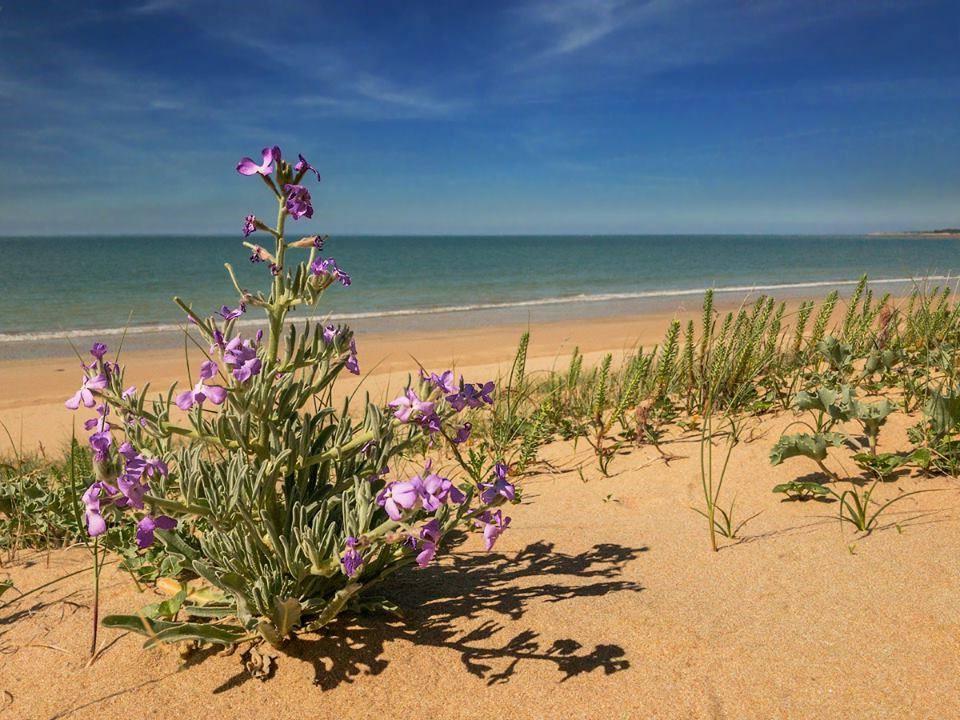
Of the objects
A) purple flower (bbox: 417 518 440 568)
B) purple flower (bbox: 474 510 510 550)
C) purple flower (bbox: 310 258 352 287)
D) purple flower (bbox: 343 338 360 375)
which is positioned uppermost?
purple flower (bbox: 310 258 352 287)

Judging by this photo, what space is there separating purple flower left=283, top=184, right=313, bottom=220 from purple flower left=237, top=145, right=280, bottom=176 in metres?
0.06

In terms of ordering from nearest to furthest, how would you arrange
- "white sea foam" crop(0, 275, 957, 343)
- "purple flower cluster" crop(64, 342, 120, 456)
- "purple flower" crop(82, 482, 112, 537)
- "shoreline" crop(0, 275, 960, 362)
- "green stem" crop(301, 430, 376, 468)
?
1. "purple flower" crop(82, 482, 112, 537)
2. "purple flower cluster" crop(64, 342, 120, 456)
3. "green stem" crop(301, 430, 376, 468)
4. "shoreline" crop(0, 275, 960, 362)
5. "white sea foam" crop(0, 275, 957, 343)

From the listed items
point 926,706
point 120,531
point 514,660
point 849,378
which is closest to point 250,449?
point 514,660

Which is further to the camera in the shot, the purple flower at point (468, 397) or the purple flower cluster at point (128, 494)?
the purple flower at point (468, 397)

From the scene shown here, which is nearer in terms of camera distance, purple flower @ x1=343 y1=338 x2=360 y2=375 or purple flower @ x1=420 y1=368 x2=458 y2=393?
purple flower @ x1=420 y1=368 x2=458 y2=393

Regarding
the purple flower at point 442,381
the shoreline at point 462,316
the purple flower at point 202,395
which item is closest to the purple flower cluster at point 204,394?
the purple flower at point 202,395

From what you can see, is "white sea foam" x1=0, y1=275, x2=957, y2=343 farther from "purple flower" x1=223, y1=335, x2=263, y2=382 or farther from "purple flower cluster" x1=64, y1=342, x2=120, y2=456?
"purple flower" x1=223, y1=335, x2=263, y2=382

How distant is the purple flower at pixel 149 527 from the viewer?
173 centimetres

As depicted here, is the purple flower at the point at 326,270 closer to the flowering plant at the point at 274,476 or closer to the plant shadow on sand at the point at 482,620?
the flowering plant at the point at 274,476

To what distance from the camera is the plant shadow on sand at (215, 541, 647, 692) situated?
183 centimetres

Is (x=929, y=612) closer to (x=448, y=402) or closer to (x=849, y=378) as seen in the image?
(x=448, y=402)

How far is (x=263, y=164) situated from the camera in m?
1.63

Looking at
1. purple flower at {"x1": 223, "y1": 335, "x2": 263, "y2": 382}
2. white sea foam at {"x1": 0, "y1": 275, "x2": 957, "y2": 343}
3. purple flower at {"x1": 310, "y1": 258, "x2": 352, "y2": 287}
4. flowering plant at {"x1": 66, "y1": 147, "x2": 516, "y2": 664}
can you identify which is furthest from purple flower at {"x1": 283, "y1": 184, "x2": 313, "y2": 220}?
white sea foam at {"x1": 0, "y1": 275, "x2": 957, "y2": 343}

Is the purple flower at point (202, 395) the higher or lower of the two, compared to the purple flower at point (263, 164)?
lower
